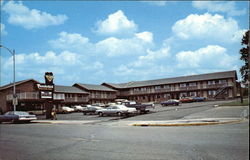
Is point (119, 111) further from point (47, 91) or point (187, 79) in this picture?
point (187, 79)

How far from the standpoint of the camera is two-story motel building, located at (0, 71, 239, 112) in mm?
49156

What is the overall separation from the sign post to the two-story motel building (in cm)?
1459

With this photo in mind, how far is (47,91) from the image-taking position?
108 ft

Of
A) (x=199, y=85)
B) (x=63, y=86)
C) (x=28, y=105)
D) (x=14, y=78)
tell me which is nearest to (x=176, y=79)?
(x=199, y=85)

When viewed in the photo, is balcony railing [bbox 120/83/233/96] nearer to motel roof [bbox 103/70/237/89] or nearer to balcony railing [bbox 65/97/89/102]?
motel roof [bbox 103/70/237/89]

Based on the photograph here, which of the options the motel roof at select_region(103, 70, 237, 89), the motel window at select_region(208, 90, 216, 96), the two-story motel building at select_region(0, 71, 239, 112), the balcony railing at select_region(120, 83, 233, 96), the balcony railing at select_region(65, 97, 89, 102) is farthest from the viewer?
the motel window at select_region(208, 90, 216, 96)

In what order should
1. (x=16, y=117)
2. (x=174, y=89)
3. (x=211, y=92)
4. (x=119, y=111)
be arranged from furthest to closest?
(x=174, y=89), (x=211, y=92), (x=119, y=111), (x=16, y=117)

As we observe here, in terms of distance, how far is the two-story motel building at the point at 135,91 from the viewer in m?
49.2

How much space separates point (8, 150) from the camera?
9320 millimetres

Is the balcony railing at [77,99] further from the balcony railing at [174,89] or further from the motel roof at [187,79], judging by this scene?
the balcony railing at [174,89]

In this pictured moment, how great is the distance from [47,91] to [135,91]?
44219mm

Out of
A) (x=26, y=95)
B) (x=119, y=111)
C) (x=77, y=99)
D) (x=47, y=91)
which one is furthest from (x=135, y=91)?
(x=119, y=111)

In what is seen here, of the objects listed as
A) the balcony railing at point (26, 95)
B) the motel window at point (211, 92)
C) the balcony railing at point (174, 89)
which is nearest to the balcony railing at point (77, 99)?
the balcony railing at point (26, 95)

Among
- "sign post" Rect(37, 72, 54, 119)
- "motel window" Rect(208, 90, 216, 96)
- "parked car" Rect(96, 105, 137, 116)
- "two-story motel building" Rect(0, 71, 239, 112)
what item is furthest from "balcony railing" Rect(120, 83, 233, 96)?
"sign post" Rect(37, 72, 54, 119)
